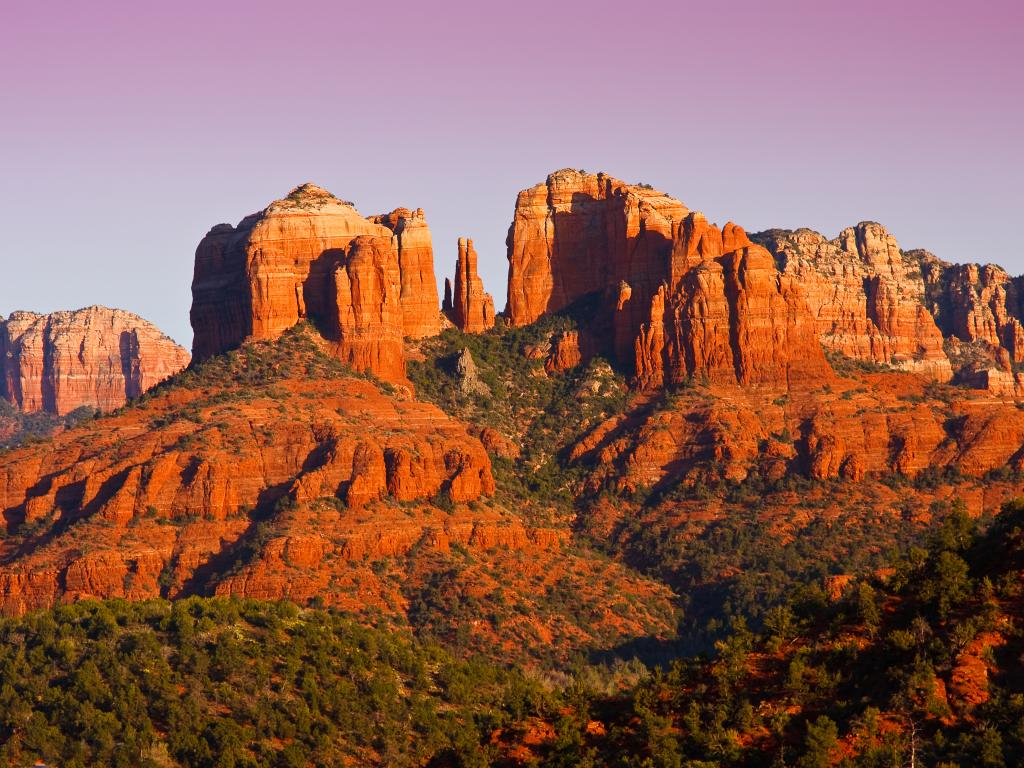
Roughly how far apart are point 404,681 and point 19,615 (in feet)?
101

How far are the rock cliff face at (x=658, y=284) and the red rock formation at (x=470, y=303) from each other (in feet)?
10.5

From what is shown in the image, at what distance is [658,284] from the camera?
17750 centimetres

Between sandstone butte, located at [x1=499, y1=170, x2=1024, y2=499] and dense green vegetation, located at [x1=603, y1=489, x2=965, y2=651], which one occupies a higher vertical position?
sandstone butte, located at [x1=499, y1=170, x2=1024, y2=499]

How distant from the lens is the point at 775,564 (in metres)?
148

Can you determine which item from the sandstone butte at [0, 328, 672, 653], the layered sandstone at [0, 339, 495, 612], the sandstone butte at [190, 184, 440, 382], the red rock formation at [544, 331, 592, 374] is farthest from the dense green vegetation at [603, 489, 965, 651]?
the sandstone butte at [190, 184, 440, 382]

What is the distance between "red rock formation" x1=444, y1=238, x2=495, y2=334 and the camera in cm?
18712

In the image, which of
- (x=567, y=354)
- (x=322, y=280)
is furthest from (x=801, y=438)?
(x=322, y=280)

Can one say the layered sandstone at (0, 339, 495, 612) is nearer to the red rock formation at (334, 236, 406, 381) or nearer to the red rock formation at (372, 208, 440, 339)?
the red rock formation at (334, 236, 406, 381)

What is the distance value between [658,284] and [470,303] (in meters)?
19.4

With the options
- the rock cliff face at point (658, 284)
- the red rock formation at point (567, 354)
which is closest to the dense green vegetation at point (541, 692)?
the rock cliff face at point (658, 284)

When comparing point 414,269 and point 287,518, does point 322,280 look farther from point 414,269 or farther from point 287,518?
point 287,518

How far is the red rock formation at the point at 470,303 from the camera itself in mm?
187125

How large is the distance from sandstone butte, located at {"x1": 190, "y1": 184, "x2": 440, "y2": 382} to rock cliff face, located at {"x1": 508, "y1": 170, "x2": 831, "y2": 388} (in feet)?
45.5

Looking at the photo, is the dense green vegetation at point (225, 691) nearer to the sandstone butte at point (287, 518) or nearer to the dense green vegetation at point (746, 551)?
the sandstone butte at point (287, 518)
